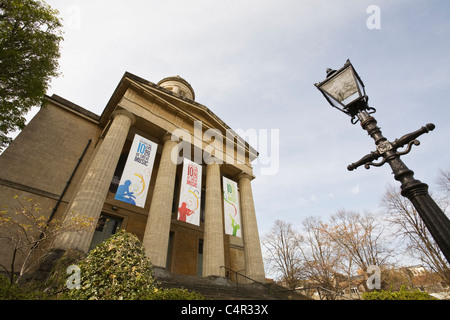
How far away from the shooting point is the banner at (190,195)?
1071 cm

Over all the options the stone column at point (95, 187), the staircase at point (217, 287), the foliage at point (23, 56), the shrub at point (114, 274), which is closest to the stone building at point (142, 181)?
the stone column at point (95, 187)

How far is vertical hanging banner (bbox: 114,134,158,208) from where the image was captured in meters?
9.34

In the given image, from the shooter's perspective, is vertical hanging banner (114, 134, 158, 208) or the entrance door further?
the entrance door

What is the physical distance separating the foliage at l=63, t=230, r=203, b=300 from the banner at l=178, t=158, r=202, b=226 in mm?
5501

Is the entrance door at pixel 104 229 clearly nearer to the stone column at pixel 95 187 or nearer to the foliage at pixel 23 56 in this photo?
the stone column at pixel 95 187

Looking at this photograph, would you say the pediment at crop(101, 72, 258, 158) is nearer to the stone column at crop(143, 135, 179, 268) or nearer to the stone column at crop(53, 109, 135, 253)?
the stone column at crop(53, 109, 135, 253)

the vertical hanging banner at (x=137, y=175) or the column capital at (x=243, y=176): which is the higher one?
the column capital at (x=243, y=176)

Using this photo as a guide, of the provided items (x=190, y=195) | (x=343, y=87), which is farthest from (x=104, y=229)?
(x=343, y=87)

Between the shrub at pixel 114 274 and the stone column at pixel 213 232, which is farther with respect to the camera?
the stone column at pixel 213 232

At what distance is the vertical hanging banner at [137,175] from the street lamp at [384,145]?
8.63 meters

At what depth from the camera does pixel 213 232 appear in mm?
12508

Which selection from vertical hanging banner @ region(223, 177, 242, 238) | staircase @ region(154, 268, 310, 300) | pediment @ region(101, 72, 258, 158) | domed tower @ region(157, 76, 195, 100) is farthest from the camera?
domed tower @ region(157, 76, 195, 100)

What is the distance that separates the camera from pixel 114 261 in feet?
15.0

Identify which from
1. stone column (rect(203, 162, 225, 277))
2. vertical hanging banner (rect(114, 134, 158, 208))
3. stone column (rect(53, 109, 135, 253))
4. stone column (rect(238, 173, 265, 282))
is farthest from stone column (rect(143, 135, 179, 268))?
stone column (rect(238, 173, 265, 282))
